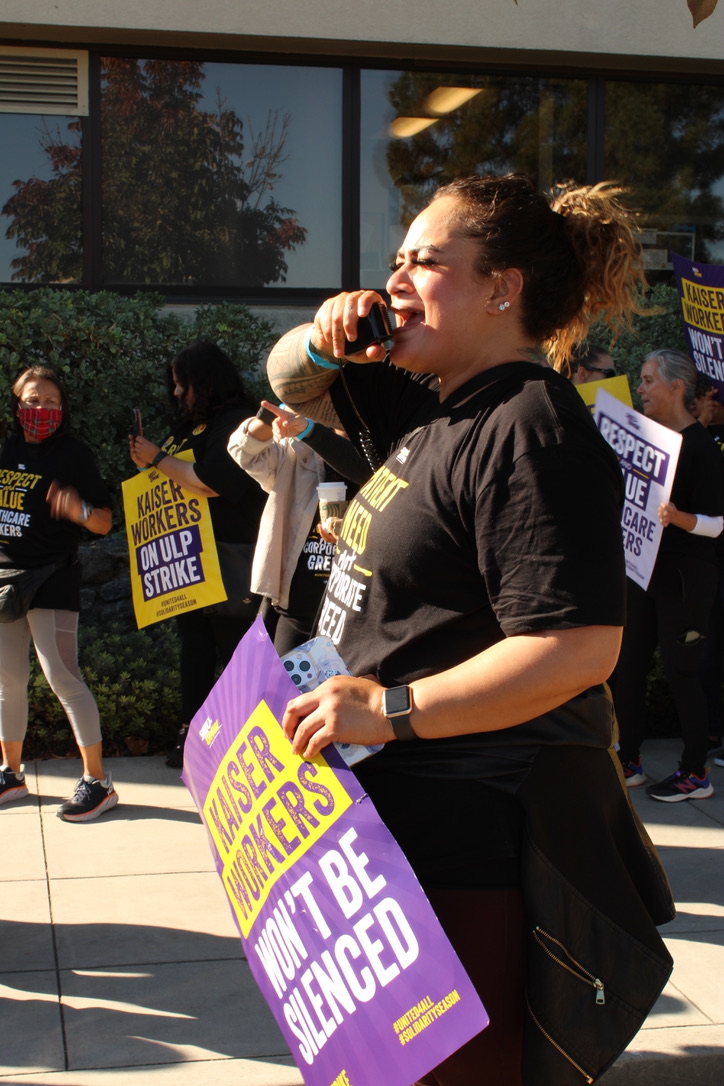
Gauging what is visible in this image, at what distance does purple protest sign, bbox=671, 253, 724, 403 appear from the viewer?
6.82 metres

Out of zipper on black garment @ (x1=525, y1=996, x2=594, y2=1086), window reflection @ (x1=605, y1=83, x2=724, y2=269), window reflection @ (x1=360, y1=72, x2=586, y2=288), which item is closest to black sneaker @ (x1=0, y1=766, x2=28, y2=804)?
zipper on black garment @ (x1=525, y1=996, x2=594, y2=1086)

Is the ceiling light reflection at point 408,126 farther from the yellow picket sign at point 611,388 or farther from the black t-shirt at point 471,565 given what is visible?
the black t-shirt at point 471,565

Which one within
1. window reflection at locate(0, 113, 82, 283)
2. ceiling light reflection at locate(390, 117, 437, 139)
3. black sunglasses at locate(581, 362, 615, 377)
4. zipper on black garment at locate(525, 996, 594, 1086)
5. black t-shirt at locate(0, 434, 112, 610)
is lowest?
zipper on black garment at locate(525, 996, 594, 1086)

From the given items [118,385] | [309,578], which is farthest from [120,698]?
[118,385]

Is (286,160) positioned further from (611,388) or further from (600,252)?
(600,252)

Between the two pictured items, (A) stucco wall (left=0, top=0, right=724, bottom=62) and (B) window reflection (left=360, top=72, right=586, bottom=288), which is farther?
(B) window reflection (left=360, top=72, right=586, bottom=288)

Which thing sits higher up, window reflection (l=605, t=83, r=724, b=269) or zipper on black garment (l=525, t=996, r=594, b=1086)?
window reflection (l=605, t=83, r=724, b=269)

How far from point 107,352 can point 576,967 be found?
6556mm

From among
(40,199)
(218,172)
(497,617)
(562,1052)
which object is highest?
(218,172)

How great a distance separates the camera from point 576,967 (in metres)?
1.93

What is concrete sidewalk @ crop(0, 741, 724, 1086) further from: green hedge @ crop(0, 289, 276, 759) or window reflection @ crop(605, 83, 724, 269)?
Answer: window reflection @ crop(605, 83, 724, 269)

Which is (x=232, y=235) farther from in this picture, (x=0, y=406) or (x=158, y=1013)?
(x=158, y=1013)

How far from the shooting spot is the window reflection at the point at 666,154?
990cm


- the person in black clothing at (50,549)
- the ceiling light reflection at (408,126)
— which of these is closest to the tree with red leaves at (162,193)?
the ceiling light reflection at (408,126)
